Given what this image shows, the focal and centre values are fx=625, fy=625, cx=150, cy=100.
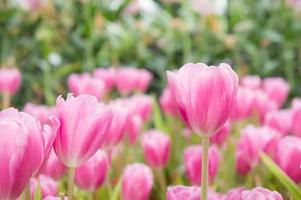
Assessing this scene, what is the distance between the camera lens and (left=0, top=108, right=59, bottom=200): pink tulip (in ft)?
1.59

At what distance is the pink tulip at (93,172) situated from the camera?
0.77 meters

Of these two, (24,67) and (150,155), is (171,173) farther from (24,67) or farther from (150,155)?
(24,67)

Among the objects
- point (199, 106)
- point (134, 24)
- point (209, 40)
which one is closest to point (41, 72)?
point (134, 24)

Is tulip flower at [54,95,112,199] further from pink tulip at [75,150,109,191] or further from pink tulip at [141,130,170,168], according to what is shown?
pink tulip at [141,130,170,168]

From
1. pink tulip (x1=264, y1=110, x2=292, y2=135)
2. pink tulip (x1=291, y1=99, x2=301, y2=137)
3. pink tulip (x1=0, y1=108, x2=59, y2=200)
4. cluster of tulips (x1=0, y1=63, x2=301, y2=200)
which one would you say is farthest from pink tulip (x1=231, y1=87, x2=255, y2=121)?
pink tulip (x1=0, y1=108, x2=59, y2=200)

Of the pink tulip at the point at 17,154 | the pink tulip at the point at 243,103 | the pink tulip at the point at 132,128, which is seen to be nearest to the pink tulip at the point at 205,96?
the pink tulip at the point at 17,154

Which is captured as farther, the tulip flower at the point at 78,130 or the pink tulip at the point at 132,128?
the pink tulip at the point at 132,128

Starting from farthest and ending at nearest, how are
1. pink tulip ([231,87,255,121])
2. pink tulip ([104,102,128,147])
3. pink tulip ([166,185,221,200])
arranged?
pink tulip ([231,87,255,121]) → pink tulip ([104,102,128,147]) → pink tulip ([166,185,221,200])

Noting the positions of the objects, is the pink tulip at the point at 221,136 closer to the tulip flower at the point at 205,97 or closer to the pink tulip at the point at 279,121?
the pink tulip at the point at 279,121

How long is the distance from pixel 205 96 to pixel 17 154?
19cm

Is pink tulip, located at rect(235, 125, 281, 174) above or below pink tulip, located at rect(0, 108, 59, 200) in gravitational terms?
below

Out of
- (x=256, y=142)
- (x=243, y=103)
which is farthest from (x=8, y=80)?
(x=256, y=142)

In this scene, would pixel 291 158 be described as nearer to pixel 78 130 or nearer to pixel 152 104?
pixel 78 130

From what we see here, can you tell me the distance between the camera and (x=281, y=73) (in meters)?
2.80
